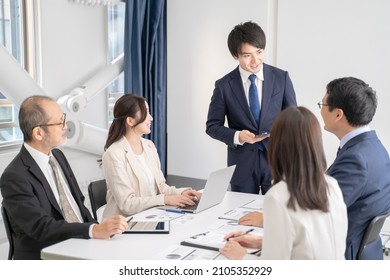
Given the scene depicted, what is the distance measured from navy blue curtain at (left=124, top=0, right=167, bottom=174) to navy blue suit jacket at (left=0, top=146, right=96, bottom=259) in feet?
8.23

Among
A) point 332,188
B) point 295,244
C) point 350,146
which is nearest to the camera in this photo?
point 295,244

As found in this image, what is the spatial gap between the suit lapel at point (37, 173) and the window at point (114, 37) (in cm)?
252

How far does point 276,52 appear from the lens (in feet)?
14.4

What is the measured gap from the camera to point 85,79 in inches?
172

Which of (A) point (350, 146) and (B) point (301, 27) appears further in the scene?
(B) point (301, 27)

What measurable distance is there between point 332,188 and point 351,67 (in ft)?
8.69

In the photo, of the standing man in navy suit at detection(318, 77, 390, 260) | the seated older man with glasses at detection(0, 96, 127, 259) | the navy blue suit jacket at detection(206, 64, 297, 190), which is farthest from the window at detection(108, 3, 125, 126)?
the standing man in navy suit at detection(318, 77, 390, 260)

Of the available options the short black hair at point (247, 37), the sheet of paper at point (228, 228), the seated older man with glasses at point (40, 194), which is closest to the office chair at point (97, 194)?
the seated older man with glasses at point (40, 194)

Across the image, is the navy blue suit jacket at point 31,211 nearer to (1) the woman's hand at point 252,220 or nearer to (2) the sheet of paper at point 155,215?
(2) the sheet of paper at point 155,215

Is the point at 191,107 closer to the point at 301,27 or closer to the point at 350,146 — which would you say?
the point at 301,27

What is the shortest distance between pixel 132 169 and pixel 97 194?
0.26 metres

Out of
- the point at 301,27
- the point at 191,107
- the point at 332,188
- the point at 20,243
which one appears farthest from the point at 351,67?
the point at 20,243

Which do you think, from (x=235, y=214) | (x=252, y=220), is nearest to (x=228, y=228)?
(x=252, y=220)
